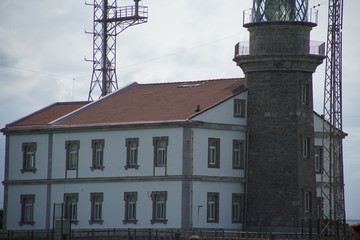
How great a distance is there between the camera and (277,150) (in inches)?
2366

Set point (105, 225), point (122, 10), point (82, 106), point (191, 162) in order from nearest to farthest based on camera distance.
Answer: point (191, 162), point (105, 225), point (82, 106), point (122, 10)

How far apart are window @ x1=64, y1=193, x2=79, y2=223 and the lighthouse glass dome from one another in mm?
17137

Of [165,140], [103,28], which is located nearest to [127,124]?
[165,140]

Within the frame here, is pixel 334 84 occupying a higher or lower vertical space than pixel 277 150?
higher

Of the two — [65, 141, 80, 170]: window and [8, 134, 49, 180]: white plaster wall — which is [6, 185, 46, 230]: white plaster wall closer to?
[8, 134, 49, 180]: white plaster wall

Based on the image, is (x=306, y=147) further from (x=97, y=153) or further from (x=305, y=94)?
(x=97, y=153)

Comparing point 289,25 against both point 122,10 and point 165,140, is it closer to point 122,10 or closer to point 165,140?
point 165,140

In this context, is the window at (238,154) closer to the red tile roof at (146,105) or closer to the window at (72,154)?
the red tile roof at (146,105)

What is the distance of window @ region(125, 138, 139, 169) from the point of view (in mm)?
61688

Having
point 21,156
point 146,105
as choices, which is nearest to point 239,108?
point 146,105

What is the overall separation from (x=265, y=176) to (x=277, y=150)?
1.79 metres

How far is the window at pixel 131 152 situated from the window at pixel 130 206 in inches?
72.7

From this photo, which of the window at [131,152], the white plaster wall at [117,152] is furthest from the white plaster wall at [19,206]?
the window at [131,152]

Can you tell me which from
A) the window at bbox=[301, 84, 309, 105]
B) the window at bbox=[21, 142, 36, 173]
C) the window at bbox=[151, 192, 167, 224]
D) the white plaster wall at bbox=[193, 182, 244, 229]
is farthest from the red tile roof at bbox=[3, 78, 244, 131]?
the window at bbox=[151, 192, 167, 224]
